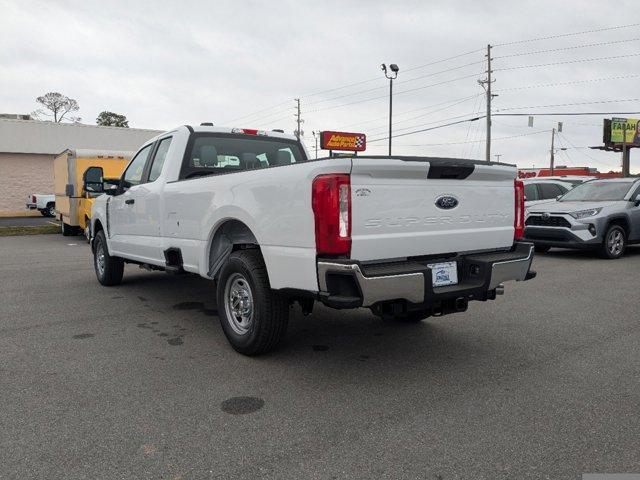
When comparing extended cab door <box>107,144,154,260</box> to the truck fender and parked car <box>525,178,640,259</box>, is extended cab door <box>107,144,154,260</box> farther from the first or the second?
parked car <box>525,178,640,259</box>

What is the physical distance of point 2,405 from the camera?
345cm

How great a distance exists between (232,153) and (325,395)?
3.21 metres

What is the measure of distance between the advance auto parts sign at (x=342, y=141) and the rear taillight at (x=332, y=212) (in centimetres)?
3554

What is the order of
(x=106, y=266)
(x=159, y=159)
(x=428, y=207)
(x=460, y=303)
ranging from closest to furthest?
1. (x=428, y=207)
2. (x=460, y=303)
3. (x=159, y=159)
4. (x=106, y=266)

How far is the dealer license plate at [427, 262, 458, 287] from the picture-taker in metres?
3.86

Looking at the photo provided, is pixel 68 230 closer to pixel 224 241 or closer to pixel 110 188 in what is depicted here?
pixel 110 188

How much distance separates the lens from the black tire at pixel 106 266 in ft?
24.8

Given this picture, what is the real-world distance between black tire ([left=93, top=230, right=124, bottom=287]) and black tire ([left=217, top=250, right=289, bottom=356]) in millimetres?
3535

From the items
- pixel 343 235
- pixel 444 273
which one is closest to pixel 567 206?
pixel 444 273

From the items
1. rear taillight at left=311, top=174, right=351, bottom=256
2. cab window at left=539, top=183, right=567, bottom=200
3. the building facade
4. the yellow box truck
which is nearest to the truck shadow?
rear taillight at left=311, top=174, right=351, bottom=256

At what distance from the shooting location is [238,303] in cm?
458

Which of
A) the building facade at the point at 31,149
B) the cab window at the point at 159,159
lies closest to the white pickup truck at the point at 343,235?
Result: the cab window at the point at 159,159

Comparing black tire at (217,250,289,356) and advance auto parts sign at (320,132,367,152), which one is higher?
advance auto parts sign at (320,132,367,152)

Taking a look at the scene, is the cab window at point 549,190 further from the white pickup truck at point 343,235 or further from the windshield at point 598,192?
the white pickup truck at point 343,235
